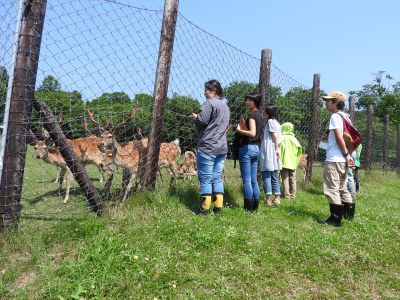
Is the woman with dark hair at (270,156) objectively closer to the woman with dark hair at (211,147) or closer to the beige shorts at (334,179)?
the beige shorts at (334,179)

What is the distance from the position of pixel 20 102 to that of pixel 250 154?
113 inches

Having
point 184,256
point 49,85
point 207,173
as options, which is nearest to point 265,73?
point 207,173

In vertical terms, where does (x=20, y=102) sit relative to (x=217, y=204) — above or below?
above

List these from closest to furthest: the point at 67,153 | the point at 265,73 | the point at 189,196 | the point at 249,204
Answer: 1. the point at 67,153
2. the point at 249,204
3. the point at 189,196
4. the point at 265,73

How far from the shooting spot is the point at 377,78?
1754 inches

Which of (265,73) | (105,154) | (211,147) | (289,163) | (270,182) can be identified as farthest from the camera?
(105,154)

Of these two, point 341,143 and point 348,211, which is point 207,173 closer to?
point 341,143

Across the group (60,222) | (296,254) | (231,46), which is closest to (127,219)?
(60,222)

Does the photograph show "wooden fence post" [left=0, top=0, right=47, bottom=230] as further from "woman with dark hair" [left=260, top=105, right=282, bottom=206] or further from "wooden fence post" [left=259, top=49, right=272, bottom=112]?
"wooden fence post" [left=259, top=49, right=272, bottom=112]

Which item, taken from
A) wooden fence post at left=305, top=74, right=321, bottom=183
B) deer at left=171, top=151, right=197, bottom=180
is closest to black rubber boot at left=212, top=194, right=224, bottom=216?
wooden fence post at left=305, top=74, right=321, bottom=183

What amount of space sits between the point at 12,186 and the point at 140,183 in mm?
1552

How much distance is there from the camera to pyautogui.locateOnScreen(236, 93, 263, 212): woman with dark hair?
5273 mm

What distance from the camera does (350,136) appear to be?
5047mm

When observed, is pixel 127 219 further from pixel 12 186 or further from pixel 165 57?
pixel 165 57
